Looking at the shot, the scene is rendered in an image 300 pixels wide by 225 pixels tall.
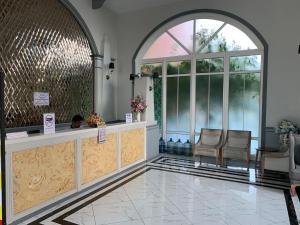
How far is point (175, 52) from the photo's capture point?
21.7ft

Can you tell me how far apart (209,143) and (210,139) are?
4.1 inches

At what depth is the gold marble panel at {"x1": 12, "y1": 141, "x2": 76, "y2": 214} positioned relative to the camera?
2854 mm

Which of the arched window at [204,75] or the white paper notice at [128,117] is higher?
the arched window at [204,75]

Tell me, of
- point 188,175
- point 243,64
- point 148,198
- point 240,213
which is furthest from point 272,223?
point 243,64

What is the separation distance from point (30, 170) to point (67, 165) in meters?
0.61

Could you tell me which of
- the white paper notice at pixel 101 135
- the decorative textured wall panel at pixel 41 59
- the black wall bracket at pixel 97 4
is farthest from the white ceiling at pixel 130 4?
the white paper notice at pixel 101 135

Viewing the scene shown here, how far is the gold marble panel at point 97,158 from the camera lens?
12.7ft

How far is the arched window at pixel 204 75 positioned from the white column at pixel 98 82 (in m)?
1.16

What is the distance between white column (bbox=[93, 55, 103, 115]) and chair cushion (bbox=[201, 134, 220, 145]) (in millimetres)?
2812

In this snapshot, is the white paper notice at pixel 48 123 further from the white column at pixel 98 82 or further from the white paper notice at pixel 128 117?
the white column at pixel 98 82

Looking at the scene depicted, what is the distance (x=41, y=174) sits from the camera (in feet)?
10.3

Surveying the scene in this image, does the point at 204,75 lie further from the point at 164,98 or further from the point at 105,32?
the point at 105,32

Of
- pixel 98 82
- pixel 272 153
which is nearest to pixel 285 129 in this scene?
pixel 272 153

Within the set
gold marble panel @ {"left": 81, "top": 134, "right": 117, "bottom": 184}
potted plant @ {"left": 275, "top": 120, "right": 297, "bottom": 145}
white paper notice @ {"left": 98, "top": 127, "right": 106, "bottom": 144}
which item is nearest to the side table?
potted plant @ {"left": 275, "top": 120, "right": 297, "bottom": 145}
